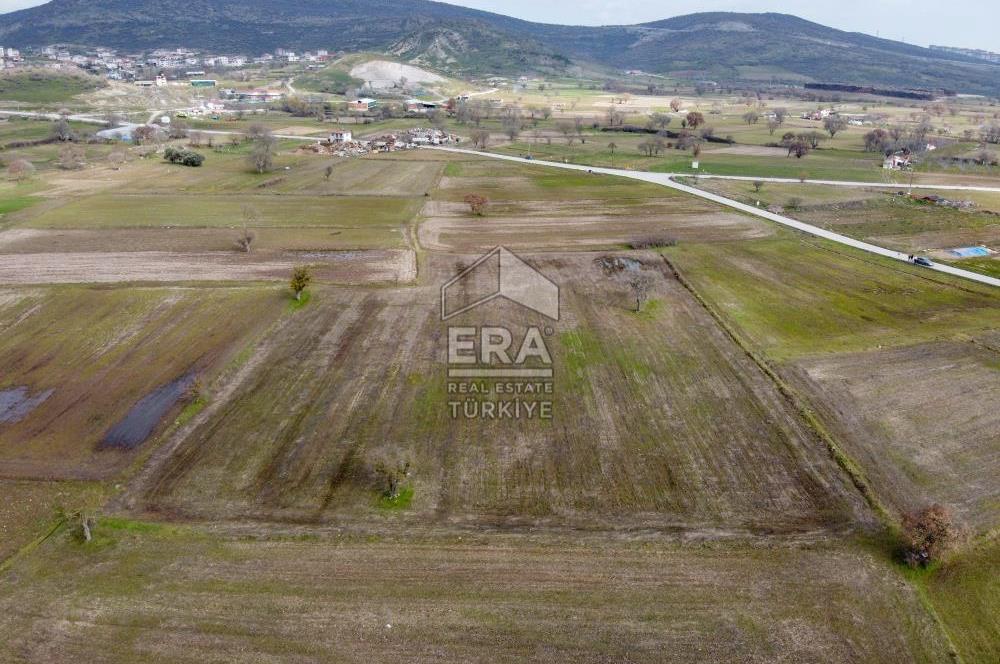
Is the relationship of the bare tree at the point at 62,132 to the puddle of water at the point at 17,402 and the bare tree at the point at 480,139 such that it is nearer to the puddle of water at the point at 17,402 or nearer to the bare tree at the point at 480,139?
the bare tree at the point at 480,139

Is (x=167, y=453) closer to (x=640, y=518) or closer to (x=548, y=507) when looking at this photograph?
(x=548, y=507)

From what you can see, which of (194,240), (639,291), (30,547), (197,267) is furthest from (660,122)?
(30,547)

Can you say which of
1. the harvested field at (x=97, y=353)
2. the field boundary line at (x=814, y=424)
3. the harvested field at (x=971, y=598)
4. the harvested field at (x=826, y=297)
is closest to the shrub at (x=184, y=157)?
the harvested field at (x=97, y=353)

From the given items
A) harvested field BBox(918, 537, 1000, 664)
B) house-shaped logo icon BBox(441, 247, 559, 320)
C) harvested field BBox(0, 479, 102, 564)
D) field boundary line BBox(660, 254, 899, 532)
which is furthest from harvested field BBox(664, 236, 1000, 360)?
harvested field BBox(0, 479, 102, 564)

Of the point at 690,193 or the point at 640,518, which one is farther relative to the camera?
the point at 690,193

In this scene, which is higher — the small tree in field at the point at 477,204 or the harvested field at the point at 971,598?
the small tree in field at the point at 477,204

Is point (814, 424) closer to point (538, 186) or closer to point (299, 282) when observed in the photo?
point (299, 282)

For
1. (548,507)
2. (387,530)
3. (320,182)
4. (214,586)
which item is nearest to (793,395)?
(548,507)
